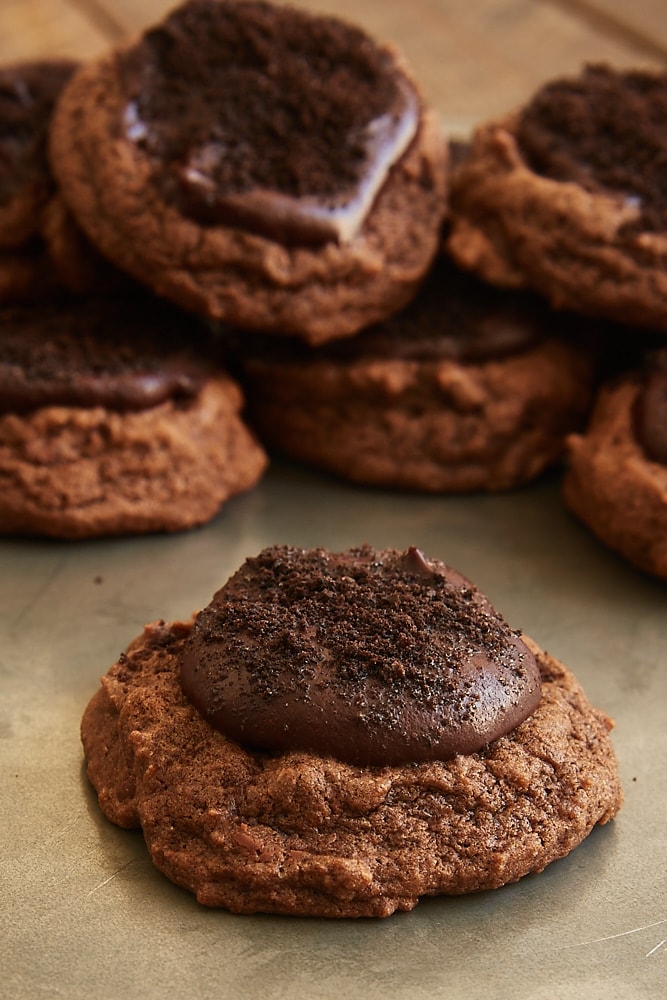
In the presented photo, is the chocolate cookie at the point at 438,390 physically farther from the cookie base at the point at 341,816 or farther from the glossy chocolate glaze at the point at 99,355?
the cookie base at the point at 341,816

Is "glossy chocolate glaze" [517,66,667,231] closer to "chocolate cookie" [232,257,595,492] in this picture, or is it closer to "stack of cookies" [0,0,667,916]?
"stack of cookies" [0,0,667,916]

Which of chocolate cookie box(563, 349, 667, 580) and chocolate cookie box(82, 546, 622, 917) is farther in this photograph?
chocolate cookie box(563, 349, 667, 580)

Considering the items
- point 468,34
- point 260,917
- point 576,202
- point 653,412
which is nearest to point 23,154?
point 576,202

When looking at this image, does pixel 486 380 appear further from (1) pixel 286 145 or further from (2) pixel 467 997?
(2) pixel 467 997

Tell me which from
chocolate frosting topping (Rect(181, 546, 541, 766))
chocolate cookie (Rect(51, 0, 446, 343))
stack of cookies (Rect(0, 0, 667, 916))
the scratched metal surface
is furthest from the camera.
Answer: chocolate cookie (Rect(51, 0, 446, 343))

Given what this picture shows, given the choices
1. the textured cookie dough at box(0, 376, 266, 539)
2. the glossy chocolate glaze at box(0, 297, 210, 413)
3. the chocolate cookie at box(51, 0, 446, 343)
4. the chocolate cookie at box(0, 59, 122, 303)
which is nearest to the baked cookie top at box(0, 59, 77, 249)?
the chocolate cookie at box(0, 59, 122, 303)

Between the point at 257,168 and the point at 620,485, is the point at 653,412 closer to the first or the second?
the point at 620,485
